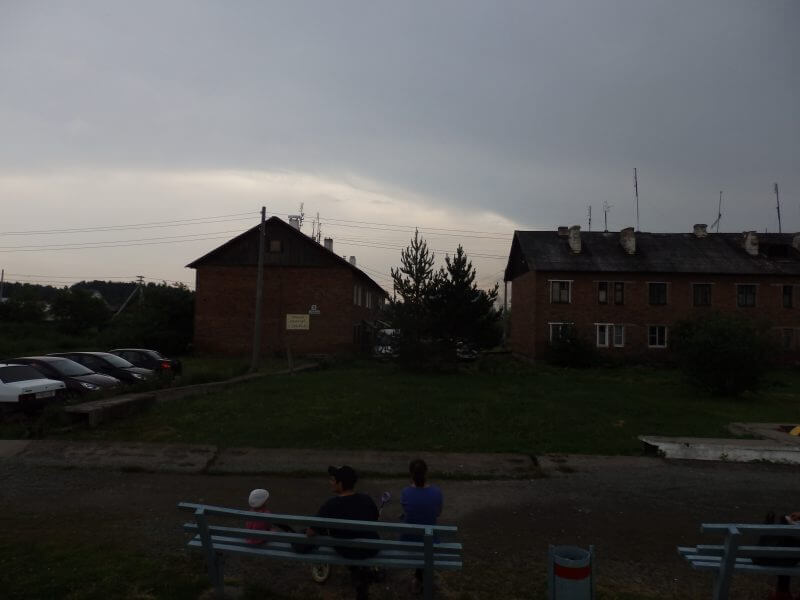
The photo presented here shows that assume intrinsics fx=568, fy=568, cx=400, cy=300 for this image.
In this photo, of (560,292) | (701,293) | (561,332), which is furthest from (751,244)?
(561,332)

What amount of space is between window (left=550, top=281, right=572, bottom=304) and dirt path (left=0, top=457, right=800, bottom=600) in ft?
87.9

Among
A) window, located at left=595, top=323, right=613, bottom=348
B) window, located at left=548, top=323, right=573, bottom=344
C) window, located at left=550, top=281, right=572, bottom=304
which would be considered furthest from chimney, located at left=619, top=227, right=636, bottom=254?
window, located at left=548, top=323, right=573, bottom=344

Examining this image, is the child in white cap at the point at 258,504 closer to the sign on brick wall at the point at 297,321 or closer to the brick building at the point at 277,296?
the brick building at the point at 277,296

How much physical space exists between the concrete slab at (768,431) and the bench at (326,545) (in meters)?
9.78

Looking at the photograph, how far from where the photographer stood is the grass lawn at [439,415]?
11.0 meters

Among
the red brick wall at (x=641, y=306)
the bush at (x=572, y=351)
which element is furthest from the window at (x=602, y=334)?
the bush at (x=572, y=351)

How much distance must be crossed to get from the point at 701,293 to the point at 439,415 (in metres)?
29.5

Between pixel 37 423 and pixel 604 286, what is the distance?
32.4 m

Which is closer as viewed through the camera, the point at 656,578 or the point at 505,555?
the point at 656,578

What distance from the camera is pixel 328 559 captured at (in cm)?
444

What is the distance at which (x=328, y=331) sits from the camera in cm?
3438

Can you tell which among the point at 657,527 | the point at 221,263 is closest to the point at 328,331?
the point at 221,263

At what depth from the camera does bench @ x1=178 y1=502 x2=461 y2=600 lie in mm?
4262

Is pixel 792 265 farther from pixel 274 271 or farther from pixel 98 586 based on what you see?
pixel 98 586
